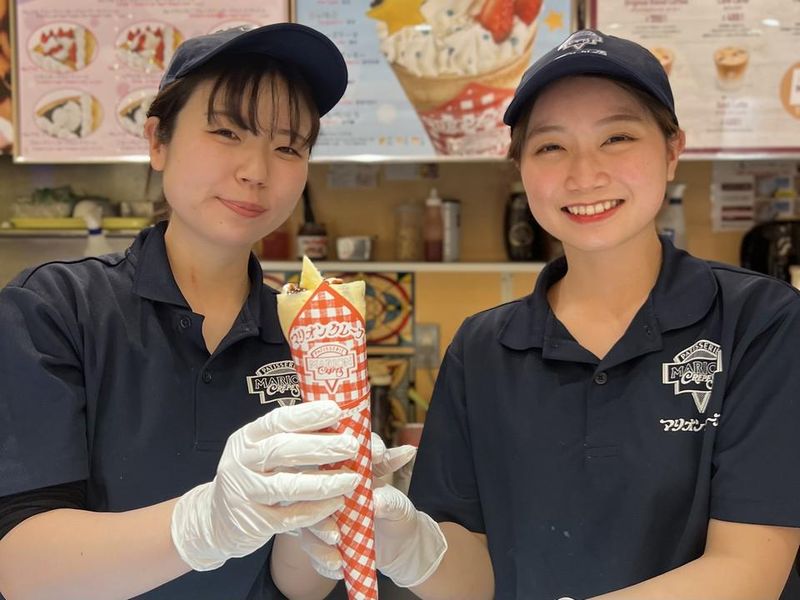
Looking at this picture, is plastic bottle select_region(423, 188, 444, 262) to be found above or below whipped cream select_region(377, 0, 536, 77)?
below

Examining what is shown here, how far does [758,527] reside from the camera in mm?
1113

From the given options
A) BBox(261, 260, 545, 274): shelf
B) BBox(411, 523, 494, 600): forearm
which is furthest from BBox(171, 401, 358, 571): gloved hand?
BBox(261, 260, 545, 274): shelf

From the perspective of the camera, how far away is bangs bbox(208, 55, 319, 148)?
124 centimetres

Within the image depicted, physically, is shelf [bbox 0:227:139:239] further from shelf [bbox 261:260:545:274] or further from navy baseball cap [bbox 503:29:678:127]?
navy baseball cap [bbox 503:29:678:127]

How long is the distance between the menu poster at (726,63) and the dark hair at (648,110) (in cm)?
133

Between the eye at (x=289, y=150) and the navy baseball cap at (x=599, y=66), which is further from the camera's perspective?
the eye at (x=289, y=150)

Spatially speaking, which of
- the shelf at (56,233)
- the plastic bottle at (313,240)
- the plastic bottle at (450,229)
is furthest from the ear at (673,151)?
the shelf at (56,233)

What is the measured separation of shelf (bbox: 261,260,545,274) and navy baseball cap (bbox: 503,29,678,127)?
1447 mm

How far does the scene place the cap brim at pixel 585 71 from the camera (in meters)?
1.19

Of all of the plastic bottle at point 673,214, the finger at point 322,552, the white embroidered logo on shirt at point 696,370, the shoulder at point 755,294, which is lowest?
the finger at point 322,552

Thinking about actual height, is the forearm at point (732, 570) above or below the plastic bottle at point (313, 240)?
below

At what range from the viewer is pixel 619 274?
1327mm

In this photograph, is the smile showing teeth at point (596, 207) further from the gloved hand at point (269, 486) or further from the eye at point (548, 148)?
the gloved hand at point (269, 486)

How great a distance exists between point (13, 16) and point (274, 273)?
130cm
